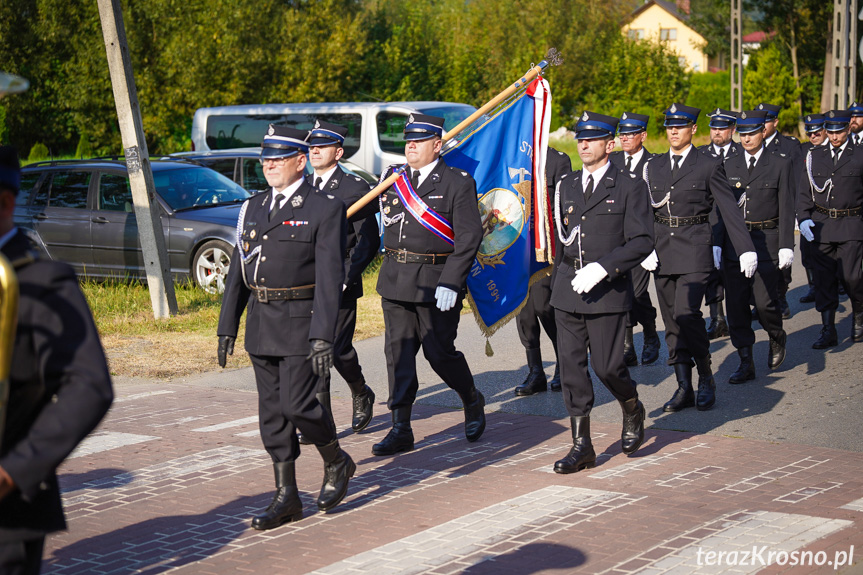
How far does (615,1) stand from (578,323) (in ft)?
224

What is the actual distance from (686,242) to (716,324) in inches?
116

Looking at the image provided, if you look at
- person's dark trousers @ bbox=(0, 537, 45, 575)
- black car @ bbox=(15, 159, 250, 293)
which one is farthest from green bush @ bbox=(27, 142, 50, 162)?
person's dark trousers @ bbox=(0, 537, 45, 575)

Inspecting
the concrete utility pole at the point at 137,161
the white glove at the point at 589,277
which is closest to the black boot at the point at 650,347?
the white glove at the point at 589,277

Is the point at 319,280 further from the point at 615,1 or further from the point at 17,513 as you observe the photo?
the point at 615,1

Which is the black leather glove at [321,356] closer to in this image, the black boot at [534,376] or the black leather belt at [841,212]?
the black boot at [534,376]

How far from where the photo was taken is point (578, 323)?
6562 millimetres

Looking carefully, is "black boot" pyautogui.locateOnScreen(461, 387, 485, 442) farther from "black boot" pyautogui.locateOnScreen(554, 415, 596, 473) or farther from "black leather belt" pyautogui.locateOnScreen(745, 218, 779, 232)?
"black leather belt" pyautogui.locateOnScreen(745, 218, 779, 232)

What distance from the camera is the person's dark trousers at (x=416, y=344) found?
6859 mm

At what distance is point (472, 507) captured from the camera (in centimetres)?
565

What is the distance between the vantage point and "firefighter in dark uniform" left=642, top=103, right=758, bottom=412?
793 cm

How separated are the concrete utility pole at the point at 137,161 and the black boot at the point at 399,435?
5.78 m

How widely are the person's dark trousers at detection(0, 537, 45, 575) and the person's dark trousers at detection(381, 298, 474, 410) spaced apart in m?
3.94

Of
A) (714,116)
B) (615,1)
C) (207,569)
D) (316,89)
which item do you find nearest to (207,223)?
(714,116)

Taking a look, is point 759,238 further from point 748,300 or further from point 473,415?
point 473,415
